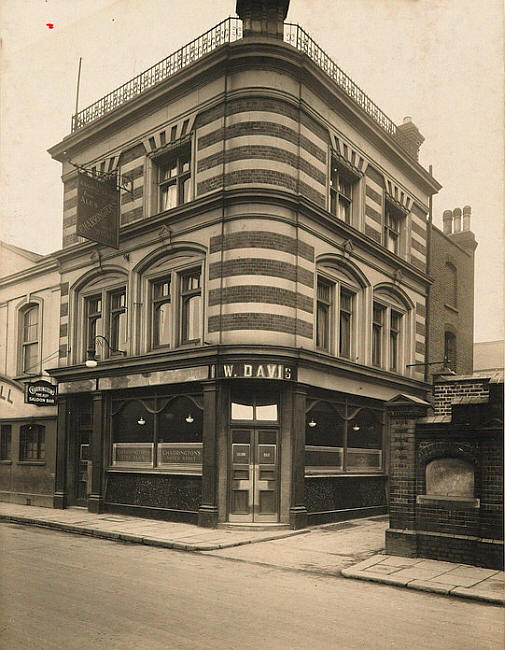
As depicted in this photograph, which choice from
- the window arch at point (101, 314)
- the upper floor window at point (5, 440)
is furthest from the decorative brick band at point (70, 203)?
the upper floor window at point (5, 440)

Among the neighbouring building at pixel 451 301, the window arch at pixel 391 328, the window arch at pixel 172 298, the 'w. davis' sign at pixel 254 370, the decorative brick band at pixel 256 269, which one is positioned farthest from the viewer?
the neighbouring building at pixel 451 301

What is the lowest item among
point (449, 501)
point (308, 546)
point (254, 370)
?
point (308, 546)

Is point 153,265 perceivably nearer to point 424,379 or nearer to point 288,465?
point 288,465

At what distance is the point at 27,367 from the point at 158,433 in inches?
260

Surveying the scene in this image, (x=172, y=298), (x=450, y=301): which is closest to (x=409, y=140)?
(x=450, y=301)

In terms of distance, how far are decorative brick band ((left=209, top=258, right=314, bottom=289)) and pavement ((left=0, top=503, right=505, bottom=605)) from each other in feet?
19.3

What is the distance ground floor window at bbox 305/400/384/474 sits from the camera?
17062 mm

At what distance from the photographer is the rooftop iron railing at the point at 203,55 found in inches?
579

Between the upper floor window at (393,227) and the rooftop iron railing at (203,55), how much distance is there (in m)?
2.50

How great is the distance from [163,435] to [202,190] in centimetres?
637

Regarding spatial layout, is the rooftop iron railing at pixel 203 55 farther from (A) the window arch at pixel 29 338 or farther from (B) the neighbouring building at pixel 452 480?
(B) the neighbouring building at pixel 452 480

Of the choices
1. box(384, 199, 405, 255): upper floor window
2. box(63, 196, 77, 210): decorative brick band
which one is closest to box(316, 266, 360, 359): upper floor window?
box(384, 199, 405, 255): upper floor window

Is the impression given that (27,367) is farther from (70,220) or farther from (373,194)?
(373,194)

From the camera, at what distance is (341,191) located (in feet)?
62.0
